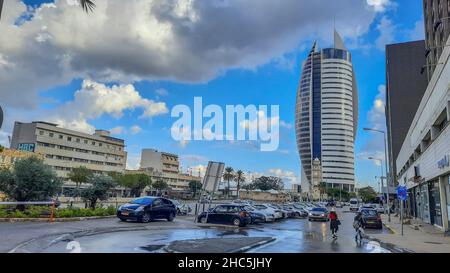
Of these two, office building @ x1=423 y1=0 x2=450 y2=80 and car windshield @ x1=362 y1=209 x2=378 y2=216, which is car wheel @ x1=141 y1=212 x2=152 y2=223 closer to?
car windshield @ x1=362 y1=209 x2=378 y2=216

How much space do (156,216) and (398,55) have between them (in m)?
102

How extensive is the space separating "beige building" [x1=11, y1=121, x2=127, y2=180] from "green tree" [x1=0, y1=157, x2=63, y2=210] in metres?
73.5

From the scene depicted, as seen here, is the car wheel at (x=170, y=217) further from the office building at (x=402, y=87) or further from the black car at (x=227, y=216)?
the office building at (x=402, y=87)

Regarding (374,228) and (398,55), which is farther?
(398,55)

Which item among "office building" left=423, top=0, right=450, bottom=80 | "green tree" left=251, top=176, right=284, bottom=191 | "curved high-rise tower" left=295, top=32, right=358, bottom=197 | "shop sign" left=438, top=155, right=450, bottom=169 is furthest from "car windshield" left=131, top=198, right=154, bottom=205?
"curved high-rise tower" left=295, top=32, right=358, bottom=197

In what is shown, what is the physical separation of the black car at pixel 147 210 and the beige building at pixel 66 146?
253 feet

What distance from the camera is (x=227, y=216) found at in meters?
23.1

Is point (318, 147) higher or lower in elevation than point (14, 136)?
higher

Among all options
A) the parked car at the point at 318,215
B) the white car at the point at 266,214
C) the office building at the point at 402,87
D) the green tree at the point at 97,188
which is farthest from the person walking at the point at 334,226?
the office building at the point at 402,87

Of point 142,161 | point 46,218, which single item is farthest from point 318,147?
point 46,218

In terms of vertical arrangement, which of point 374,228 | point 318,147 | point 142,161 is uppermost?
point 318,147

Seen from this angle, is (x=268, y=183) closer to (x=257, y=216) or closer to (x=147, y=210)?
(x=257, y=216)

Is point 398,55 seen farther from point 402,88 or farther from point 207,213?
point 207,213
